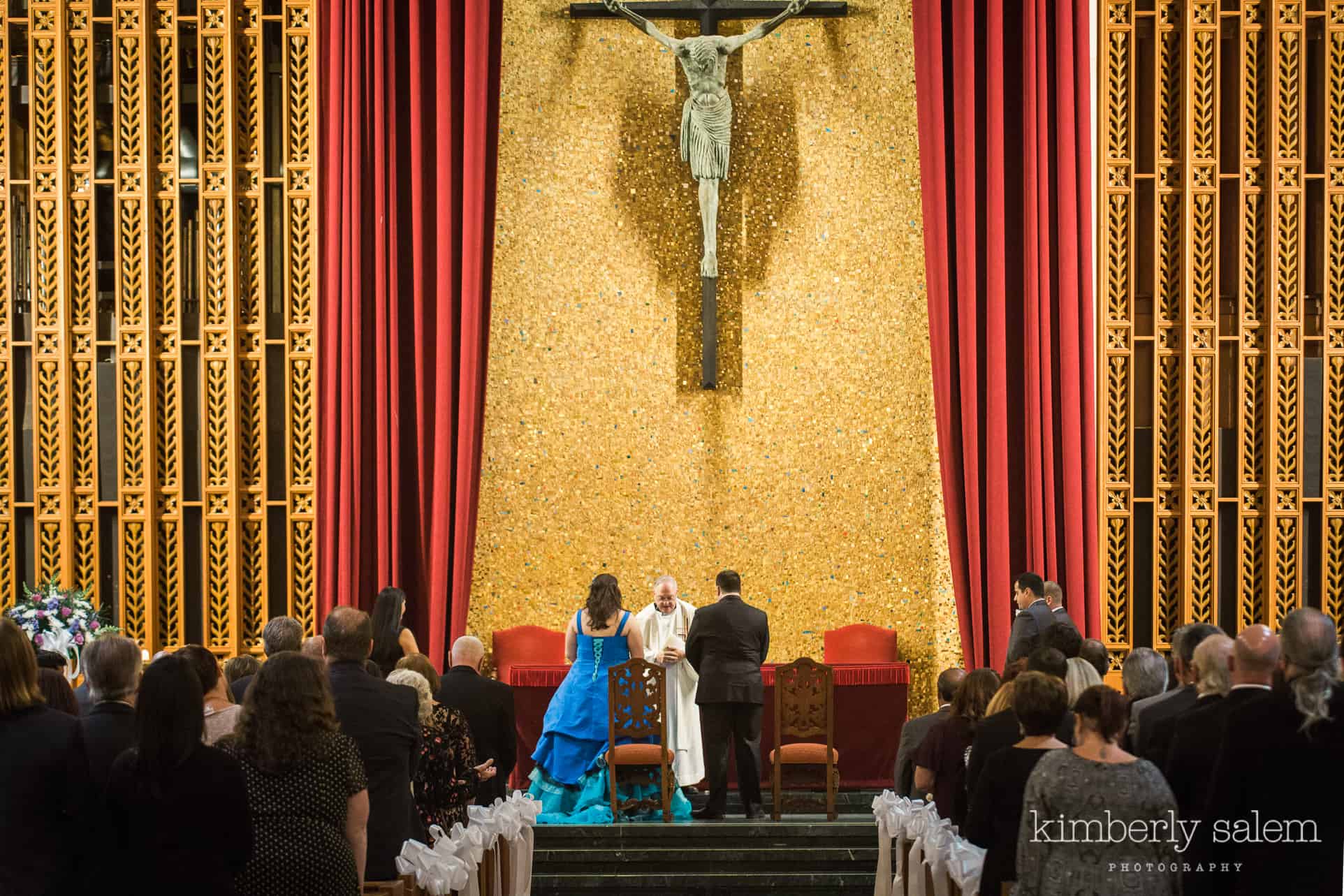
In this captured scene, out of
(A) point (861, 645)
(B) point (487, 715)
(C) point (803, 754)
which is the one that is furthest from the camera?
(A) point (861, 645)

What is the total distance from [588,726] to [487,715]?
6.58ft

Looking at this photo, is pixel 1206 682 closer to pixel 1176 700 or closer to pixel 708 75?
pixel 1176 700

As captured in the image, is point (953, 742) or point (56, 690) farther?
point (953, 742)

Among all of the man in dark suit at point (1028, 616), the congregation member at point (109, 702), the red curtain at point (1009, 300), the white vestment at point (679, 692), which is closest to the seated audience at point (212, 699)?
the congregation member at point (109, 702)

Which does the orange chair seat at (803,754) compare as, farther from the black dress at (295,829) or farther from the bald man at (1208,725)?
the black dress at (295,829)

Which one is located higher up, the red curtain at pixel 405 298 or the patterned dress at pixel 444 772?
the red curtain at pixel 405 298

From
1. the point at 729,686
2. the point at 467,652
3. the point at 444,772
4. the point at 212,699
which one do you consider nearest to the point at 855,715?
the point at 729,686

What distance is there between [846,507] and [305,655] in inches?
251

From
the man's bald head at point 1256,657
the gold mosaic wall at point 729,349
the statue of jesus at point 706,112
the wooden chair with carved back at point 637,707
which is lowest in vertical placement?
the wooden chair with carved back at point 637,707

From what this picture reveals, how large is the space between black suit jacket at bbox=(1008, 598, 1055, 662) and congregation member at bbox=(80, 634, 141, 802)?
4817 mm

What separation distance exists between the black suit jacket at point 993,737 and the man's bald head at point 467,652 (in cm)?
225

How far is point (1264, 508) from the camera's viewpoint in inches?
351

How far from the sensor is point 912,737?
19.1 ft

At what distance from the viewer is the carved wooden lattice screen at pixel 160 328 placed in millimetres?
9008
